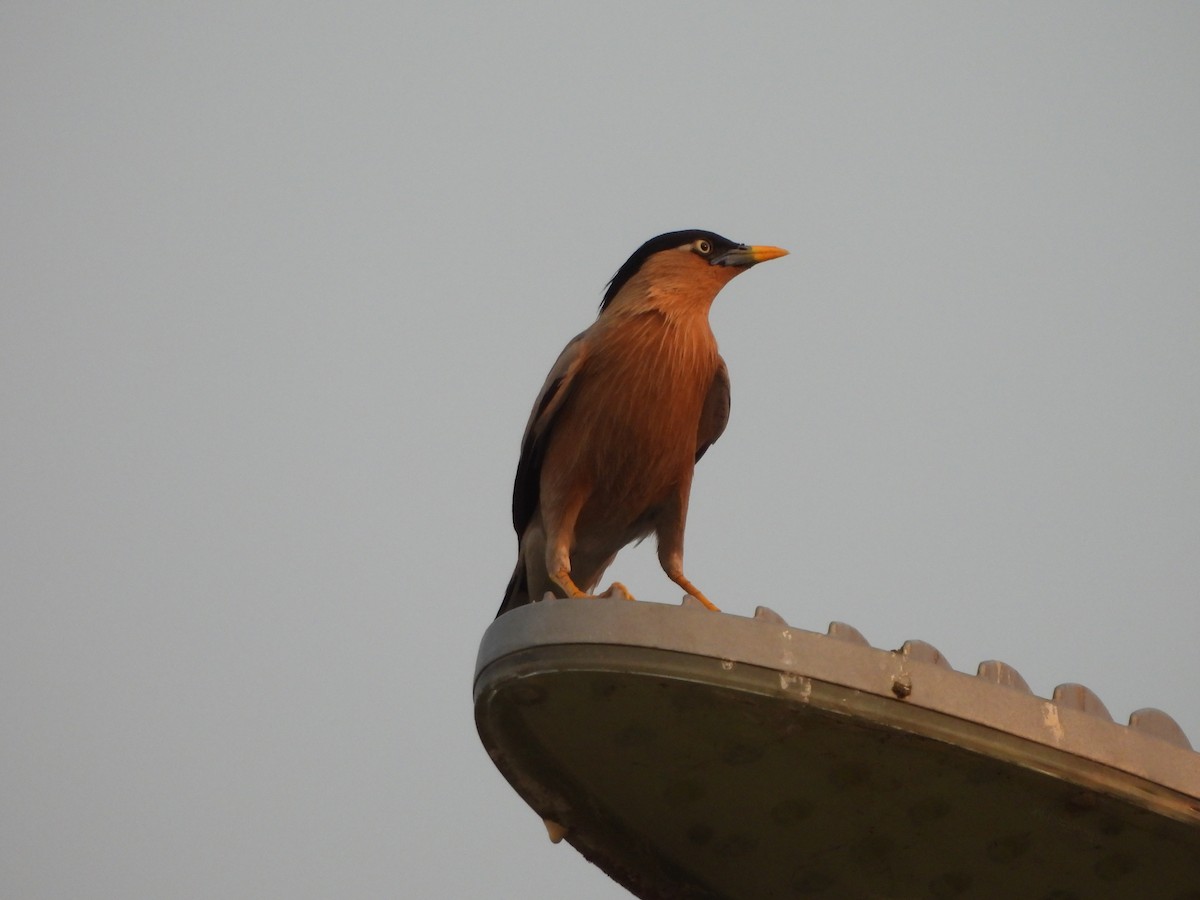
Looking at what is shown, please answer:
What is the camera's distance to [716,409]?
5715 millimetres

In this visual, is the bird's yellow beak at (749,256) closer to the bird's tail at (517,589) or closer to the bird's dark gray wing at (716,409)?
the bird's dark gray wing at (716,409)

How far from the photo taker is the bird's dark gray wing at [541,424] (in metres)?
5.47

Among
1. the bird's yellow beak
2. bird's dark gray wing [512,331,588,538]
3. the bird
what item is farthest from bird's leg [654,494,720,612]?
the bird's yellow beak

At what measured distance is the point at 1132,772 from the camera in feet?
9.70

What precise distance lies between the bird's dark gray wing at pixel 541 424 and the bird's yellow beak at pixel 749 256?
713 millimetres

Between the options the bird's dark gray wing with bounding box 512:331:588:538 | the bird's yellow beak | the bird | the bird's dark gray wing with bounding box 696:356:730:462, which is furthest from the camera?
the bird's yellow beak

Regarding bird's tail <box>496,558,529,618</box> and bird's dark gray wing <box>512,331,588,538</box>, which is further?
Result: bird's tail <box>496,558,529,618</box>

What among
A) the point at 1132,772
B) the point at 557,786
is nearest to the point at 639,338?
the point at 557,786

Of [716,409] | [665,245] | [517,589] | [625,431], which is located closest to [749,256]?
[665,245]

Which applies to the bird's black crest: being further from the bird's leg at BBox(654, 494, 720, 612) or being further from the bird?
the bird's leg at BBox(654, 494, 720, 612)

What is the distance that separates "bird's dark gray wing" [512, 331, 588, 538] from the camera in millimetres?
5469

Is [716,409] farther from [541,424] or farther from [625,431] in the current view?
[541,424]

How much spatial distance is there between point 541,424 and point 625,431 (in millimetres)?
384

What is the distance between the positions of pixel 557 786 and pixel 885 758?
760 mm
